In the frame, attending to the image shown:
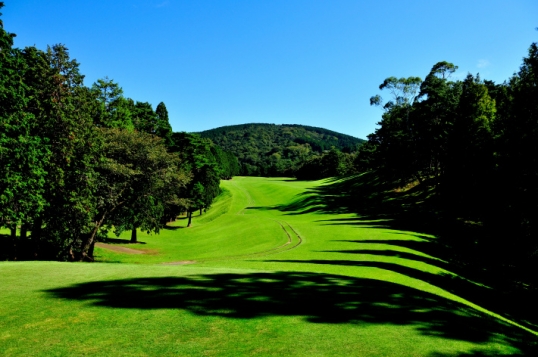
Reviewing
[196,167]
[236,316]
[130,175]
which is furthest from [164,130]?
[236,316]

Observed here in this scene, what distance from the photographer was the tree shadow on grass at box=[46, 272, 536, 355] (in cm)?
789

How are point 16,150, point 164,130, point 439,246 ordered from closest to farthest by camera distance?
point 16,150
point 439,246
point 164,130

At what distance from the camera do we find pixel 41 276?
12117mm

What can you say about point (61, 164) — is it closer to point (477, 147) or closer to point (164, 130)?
point (164, 130)

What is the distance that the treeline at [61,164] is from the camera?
61.6 feet

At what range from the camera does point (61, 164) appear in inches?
910

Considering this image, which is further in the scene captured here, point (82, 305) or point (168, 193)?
point (168, 193)

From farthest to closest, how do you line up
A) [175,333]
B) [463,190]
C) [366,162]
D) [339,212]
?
[366,162] < [339,212] < [463,190] < [175,333]

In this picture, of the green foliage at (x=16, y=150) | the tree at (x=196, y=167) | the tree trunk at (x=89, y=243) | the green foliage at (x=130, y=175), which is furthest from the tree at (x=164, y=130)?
the green foliage at (x=16, y=150)

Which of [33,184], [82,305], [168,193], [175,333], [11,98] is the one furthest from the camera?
[168,193]

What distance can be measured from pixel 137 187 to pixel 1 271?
16.2m

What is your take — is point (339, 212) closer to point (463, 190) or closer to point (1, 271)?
point (463, 190)

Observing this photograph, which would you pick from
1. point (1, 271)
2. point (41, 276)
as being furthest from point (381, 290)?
point (1, 271)

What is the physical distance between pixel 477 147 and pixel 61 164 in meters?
38.6
